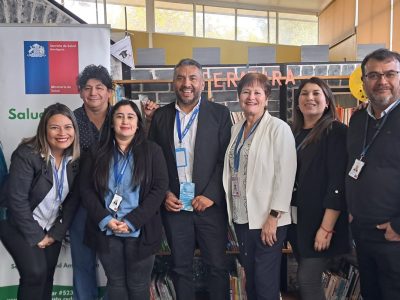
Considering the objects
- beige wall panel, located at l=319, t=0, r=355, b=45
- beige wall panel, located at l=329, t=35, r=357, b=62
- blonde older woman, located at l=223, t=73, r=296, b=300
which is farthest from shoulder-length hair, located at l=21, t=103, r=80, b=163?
beige wall panel, located at l=319, t=0, r=355, b=45

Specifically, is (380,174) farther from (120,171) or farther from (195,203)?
(120,171)

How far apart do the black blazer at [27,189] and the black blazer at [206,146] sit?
65cm

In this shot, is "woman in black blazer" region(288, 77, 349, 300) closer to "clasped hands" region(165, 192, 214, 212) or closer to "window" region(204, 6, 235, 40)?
"clasped hands" region(165, 192, 214, 212)

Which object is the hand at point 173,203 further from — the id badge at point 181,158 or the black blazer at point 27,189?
the black blazer at point 27,189

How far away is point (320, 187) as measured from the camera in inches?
76.5

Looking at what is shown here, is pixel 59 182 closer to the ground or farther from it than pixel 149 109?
closer to the ground

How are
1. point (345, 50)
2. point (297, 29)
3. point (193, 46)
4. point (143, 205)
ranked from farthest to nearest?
point (297, 29) < point (193, 46) < point (345, 50) < point (143, 205)

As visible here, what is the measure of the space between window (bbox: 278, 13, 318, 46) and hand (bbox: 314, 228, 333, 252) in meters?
10.2

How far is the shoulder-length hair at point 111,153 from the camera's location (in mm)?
2006

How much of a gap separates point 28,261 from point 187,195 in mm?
913

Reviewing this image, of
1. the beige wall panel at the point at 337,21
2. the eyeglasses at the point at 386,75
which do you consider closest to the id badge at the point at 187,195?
the eyeglasses at the point at 386,75

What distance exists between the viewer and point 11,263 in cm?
255

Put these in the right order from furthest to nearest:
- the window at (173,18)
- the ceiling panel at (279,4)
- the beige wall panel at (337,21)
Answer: the ceiling panel at (279,4), the window at (173,18), the beige wall panel at (337,21)

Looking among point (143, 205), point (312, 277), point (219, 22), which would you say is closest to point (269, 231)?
point (312, 277)
